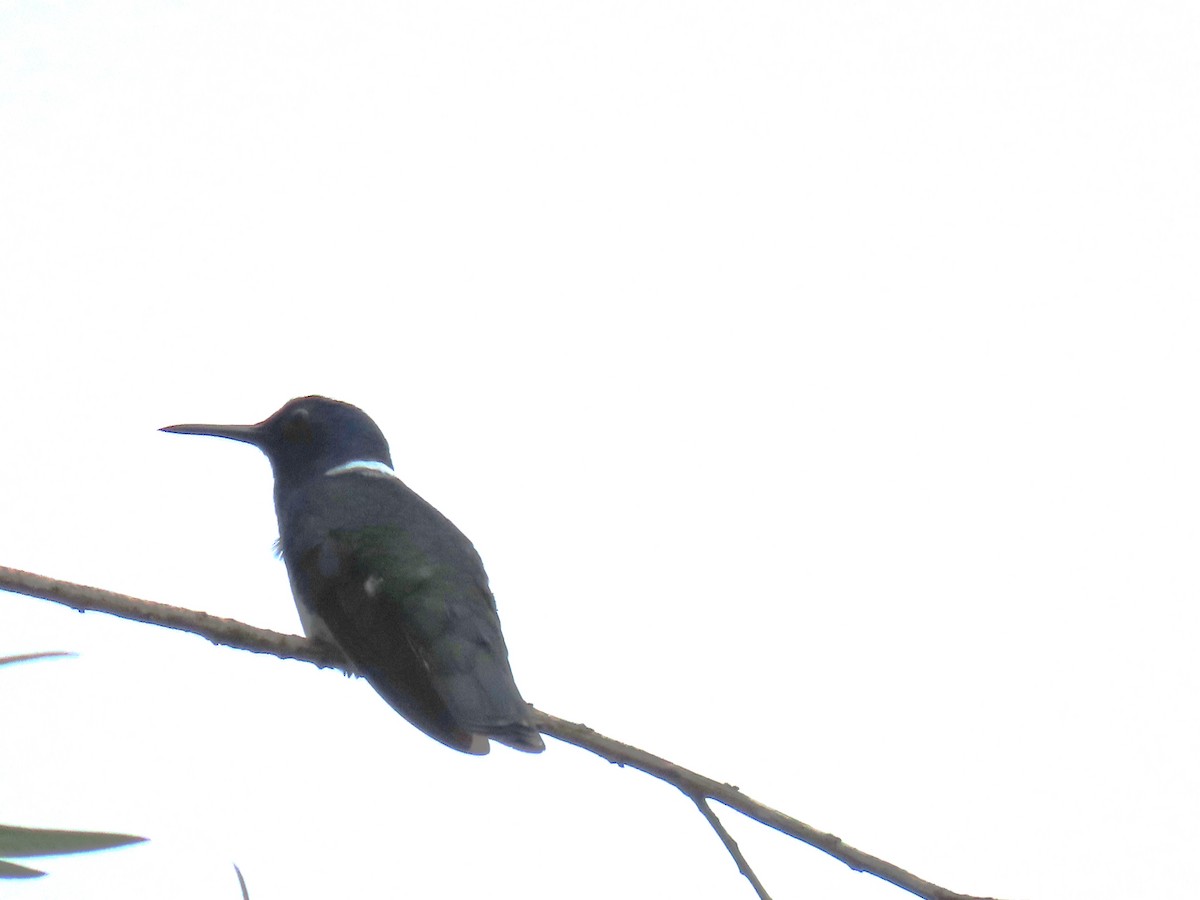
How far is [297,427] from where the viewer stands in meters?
3.90

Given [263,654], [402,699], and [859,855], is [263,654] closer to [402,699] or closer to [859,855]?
[402,699]

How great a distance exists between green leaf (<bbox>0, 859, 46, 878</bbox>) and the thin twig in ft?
2.69

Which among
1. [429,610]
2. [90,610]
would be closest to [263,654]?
[90,610]

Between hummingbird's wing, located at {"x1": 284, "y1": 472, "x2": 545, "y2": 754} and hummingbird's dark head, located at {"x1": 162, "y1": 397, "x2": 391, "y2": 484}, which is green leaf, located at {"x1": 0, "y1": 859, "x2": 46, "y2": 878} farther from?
hummingbird's dark head, located at {"x1": 162, "y1": 397, "x2": 391, "y2": 484}

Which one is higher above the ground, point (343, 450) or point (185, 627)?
point (343, 450)

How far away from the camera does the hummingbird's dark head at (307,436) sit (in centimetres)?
384

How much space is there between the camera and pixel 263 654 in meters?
2.19

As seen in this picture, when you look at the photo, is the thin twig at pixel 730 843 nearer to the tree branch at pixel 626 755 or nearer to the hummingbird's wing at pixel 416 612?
the tree branch at pixel 626 755

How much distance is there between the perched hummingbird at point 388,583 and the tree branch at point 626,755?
1.02ft

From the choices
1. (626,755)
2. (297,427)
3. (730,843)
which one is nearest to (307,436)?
(297,427)

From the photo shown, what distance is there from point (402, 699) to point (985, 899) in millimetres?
1200

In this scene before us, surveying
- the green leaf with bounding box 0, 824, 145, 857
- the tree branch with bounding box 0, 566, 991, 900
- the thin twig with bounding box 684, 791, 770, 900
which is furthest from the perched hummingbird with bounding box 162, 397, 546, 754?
the green leaf with bounding box 0, 824, 145, 857

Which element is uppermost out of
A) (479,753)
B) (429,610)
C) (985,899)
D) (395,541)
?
(395,541)

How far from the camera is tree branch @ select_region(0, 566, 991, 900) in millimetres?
1651
